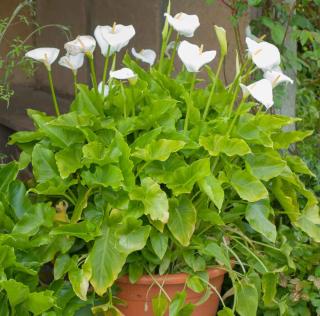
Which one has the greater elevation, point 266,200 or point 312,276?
point 266,200

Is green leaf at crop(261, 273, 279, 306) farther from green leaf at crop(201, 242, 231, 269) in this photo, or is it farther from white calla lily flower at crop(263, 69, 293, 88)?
white calla lily flower at crop(263, 69, 293, 88)

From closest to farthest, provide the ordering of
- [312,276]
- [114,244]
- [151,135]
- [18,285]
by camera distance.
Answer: [18,285] → [114,244] → [151,135] → [312,276]

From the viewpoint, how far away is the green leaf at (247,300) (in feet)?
7.04

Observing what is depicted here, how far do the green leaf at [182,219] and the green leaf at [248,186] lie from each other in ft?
0.54

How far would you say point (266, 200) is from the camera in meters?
2.24

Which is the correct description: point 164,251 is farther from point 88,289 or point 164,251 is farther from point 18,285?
point 18,285

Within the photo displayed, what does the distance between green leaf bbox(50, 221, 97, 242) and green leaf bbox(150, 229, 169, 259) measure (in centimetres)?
19

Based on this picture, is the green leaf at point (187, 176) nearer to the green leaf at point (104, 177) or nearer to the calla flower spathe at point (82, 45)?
the green leaf at point (104, 177)

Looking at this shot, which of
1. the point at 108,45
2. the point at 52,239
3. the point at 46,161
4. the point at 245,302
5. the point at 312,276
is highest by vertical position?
the point at 108,45

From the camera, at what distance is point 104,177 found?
2096mm

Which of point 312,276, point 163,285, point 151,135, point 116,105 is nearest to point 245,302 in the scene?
point 163,285

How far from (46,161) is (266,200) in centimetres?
76

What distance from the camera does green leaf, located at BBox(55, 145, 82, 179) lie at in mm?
2123

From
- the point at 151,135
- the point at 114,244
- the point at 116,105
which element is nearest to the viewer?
the point at 114,244
